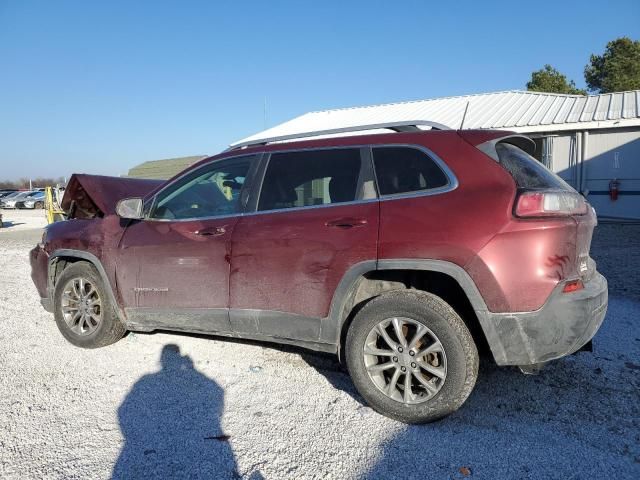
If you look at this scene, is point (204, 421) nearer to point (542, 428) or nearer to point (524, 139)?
point (542, 428)

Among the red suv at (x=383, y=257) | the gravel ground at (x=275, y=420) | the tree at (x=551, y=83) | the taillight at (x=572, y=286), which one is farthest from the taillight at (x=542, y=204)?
the tree at (x=551, y=83)

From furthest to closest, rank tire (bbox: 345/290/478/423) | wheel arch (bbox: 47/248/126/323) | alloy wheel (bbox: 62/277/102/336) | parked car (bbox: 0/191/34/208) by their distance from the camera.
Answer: parked car (bbox: 0/191/34/208) < alloy wheel (bbox: 62/277/102/336) < wheel arch (bbox: 47/248/126/323) < tire (bbox: 345/290/478/423)

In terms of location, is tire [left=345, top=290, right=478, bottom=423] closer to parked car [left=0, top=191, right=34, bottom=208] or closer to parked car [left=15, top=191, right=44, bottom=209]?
parked car [left=15, top=191, right=44, bottom=209]

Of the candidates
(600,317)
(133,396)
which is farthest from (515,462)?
(133,396)

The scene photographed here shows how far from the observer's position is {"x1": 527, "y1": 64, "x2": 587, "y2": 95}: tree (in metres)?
30.0

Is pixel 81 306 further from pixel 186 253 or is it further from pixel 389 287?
pixel 389 287

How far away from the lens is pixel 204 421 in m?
3.08

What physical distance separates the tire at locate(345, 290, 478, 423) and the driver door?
1159 millimetres

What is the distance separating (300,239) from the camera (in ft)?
10.7

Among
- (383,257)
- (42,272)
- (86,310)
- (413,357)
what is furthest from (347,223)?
(42,272)

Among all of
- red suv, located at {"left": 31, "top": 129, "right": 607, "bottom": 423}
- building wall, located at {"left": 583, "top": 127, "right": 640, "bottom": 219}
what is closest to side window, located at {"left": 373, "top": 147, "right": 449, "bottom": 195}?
red suv, located at {"left": 31, "top": 129, "right": 607, "bottom": 423}

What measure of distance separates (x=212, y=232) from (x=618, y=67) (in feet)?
118

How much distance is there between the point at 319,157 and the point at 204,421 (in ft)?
6.56

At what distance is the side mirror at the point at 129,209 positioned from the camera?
4.06 m
